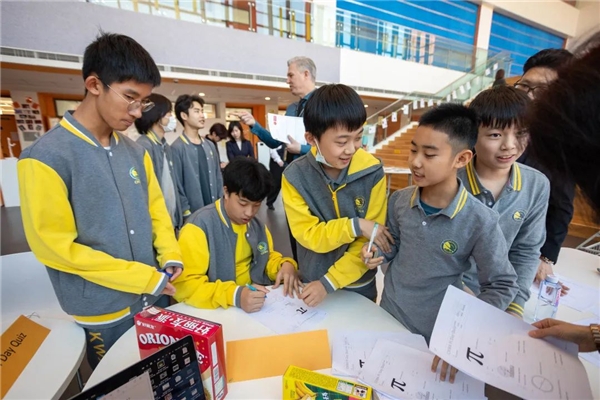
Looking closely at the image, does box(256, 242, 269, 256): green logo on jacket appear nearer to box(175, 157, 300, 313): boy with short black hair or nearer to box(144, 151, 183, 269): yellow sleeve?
box(175, 157, 300, 313): boy with short black hair

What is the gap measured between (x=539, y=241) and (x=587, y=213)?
558mm

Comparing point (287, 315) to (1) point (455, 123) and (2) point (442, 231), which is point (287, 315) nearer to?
(2) point (442, 231)

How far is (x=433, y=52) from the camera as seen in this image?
9.77m

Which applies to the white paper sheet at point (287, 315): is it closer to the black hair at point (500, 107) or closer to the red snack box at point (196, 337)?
the red snack box at point (196, 337)

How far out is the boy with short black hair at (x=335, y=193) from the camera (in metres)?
0.97

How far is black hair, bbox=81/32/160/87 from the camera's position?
95 cm

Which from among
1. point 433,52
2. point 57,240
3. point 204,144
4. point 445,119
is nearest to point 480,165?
point 445,119

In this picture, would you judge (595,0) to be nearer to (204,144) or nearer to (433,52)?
(433,52)

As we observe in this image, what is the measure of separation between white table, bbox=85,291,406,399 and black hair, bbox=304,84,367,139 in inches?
23.8

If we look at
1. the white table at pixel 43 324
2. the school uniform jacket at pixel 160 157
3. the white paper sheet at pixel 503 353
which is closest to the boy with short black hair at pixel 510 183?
Answer: the white paper sheet at pixel 503 353

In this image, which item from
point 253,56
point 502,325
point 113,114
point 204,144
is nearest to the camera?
point 502,325

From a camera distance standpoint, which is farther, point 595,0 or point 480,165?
point 595,0

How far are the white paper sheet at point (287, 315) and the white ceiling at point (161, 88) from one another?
6.65 meters

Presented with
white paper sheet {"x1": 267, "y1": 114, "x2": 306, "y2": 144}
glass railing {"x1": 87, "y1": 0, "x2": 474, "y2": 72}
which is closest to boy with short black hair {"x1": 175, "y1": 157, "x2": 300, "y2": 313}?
white paper sheet {"x1": 267, "y1": 114, "x2": 306, "y2": 144}
